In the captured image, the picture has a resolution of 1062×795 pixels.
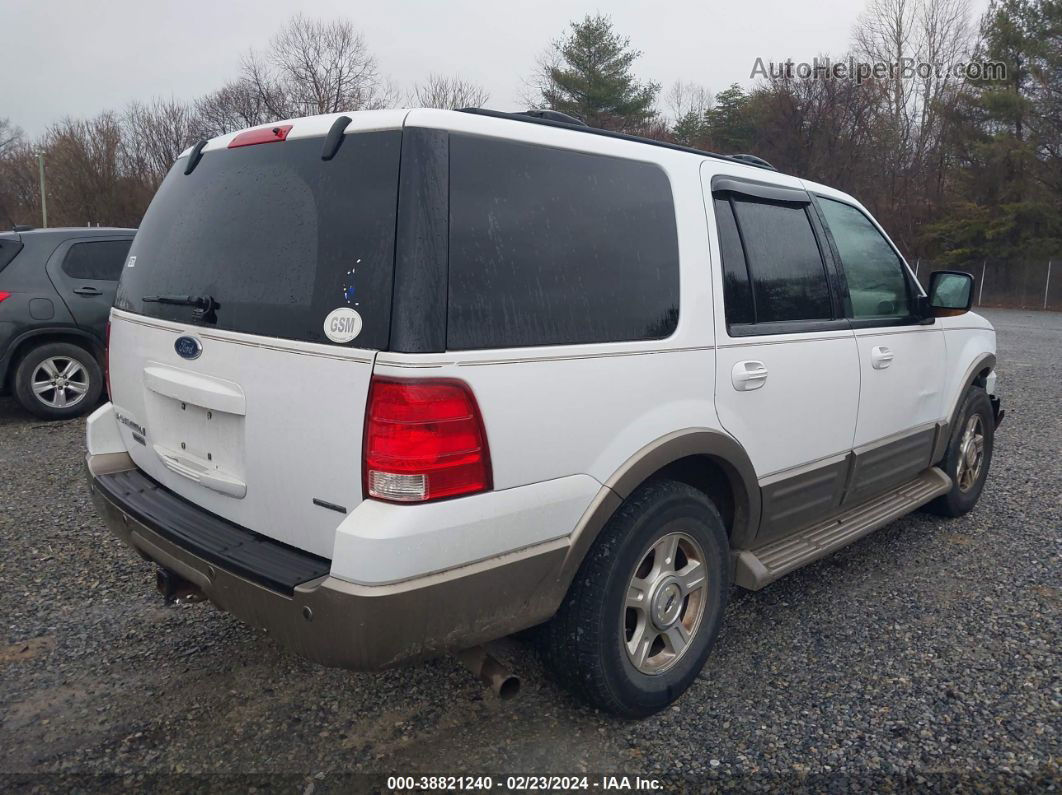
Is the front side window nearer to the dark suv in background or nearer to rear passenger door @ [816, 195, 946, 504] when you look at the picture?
rear passenger door @ [816, 195, 946, 504]

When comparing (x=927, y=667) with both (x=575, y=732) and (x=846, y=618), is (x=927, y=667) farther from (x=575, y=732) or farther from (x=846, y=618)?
(x=575, y=732)

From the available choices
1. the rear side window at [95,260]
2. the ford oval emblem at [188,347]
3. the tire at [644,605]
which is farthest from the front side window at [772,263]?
A: the rear side window at [95,260]

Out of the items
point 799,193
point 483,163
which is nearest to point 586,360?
point 483,163

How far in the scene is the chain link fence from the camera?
92.3 feet

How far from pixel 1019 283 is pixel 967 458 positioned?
29.6 metres

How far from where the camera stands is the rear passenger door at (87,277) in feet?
22.9

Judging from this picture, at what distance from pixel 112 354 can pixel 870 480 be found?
3.42 metres

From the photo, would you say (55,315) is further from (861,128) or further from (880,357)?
(861,128)

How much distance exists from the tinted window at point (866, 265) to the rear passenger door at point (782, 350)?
0.19 m

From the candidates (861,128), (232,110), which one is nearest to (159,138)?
(232,110)

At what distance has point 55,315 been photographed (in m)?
6.86

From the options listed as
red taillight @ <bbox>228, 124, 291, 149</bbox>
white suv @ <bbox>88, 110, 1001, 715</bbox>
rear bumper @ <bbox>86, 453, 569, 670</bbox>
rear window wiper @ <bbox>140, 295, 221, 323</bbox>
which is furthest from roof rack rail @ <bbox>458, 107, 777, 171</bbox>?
rear bumper @ <bbox>86, 453, 569, 670</bbox>

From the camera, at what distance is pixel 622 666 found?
2.50 m

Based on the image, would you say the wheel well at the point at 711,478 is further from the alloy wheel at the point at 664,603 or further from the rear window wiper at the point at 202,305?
the rear window wiper at the point at 202,305
